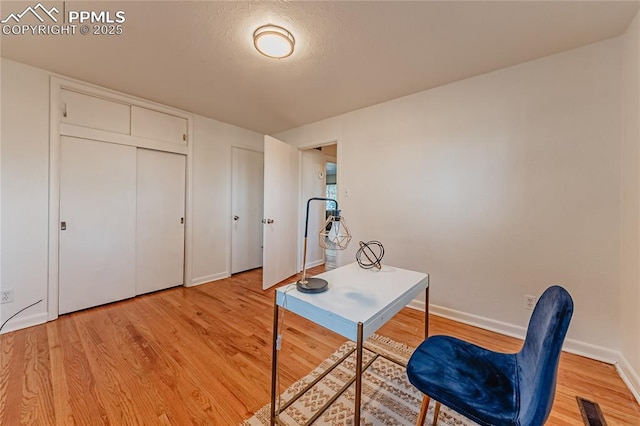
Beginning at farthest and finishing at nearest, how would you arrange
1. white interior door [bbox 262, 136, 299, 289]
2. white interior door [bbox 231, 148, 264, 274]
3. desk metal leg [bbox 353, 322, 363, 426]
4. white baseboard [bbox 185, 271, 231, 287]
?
1. white interior door [bbox 231, 148, 264, 274]
2. white baseboard [bbox 185, 271, 231, 287]
3. white interior door [bbox 262, 136, 299, 289]
4. desk metal leg [bbox 353, 322, 363, 426]

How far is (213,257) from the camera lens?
3.50m

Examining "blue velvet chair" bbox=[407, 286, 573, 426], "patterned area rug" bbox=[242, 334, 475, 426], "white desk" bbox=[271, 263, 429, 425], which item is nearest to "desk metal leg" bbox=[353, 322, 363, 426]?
"white desk" bbox=[271, 263, 429, 425]

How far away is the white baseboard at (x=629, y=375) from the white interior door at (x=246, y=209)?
401 centimetres

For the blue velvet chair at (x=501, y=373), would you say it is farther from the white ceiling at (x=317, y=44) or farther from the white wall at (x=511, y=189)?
the white ceiling at (x=317, y=44)

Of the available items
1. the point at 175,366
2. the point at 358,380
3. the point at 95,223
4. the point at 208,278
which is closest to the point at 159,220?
the point at 95,223

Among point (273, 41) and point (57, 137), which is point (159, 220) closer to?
point (57, 137)

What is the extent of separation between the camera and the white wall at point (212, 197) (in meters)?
3.31

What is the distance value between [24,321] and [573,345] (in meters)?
4.59

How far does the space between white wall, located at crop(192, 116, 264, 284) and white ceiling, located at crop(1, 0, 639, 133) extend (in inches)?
32.1

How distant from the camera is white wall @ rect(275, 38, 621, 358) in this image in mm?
1739

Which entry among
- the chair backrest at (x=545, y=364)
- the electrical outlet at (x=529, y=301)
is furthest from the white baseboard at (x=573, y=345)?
the chair backrest at (x=545, y=364)

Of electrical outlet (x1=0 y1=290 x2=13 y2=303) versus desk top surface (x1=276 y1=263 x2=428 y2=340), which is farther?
electrical outlet (x1=0 y1=290 x2=13 y2=303)

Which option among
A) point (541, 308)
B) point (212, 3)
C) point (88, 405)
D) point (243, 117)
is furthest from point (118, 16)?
point (541, 308)

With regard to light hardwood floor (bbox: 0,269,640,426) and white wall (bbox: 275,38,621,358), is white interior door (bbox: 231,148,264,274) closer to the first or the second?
light hardwood floor (bbox: 0,269,640,426)
